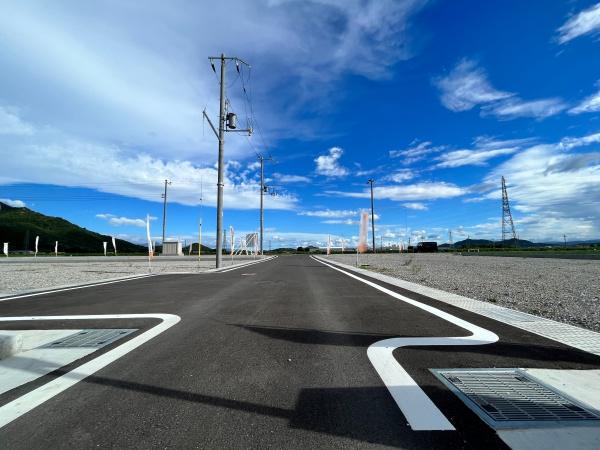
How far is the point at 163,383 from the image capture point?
3.61 meters

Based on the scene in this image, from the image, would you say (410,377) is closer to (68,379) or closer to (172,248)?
(68,379)

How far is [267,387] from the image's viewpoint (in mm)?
3502

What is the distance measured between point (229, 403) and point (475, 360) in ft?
9.86

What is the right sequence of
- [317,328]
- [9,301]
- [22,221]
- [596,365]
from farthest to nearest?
[22,221] < [9,301] < [317,328] < [596,365]

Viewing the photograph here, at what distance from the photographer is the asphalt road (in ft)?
8.53

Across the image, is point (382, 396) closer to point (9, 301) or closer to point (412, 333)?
point (412, 333)

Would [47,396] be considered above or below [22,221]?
below

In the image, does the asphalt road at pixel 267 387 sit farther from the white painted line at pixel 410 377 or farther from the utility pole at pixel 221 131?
the utility pole at pixel 221 131

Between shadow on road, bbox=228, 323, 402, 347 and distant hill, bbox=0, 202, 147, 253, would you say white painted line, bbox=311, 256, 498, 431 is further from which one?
distant hill, bbox=0, 202, 147, 253

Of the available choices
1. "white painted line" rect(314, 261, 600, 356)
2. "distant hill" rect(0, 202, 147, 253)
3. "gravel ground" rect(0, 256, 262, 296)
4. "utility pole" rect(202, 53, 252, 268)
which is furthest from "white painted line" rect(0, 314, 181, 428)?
"distant hill" rect(0, 202, 147, 253)

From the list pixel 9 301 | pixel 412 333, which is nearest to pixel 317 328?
pixel 412 333

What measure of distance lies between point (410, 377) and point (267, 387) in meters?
1.53

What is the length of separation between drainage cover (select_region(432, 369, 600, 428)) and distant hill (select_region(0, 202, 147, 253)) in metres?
141

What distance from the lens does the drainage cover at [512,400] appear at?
2805mm
